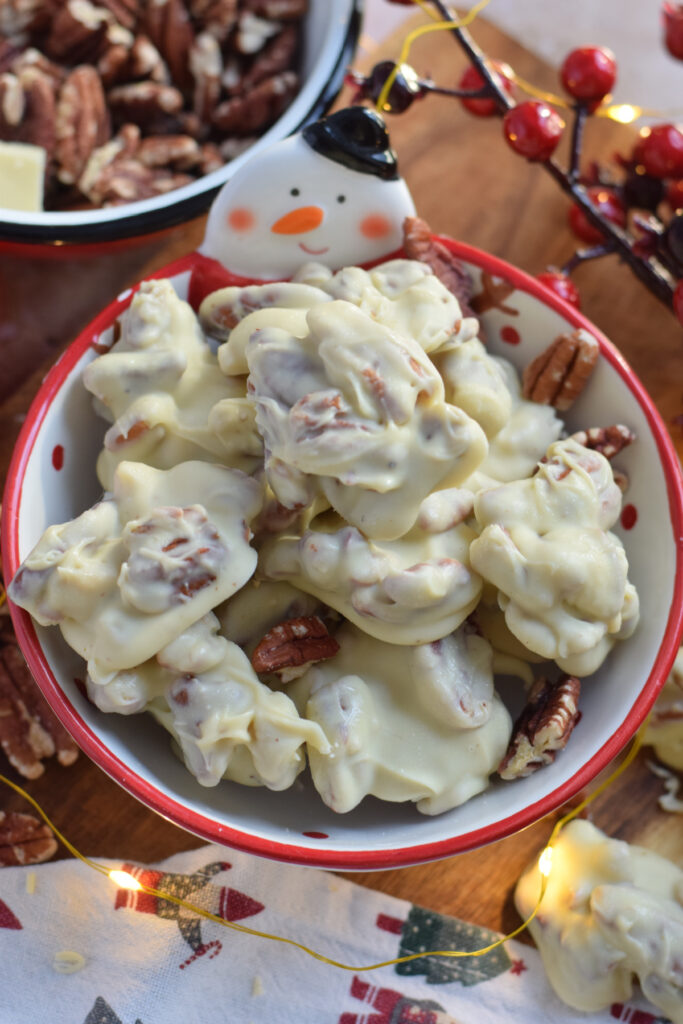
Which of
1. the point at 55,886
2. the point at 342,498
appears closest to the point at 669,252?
the point at 342,498

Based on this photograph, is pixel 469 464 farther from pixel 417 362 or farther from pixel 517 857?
pixel 517 857

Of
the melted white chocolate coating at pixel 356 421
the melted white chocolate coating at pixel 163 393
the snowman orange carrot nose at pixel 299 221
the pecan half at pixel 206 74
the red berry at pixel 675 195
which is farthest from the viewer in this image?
the pecan half at pixel 206 74

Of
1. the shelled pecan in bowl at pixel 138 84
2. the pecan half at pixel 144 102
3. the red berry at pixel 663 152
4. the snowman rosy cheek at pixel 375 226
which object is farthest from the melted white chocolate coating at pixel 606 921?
the pecan half at pixel 144 102

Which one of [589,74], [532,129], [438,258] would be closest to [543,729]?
[438,258]

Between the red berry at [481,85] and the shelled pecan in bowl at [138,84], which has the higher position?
the red berry at [481,85]

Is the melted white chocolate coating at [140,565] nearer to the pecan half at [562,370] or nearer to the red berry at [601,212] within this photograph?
the pecan half at [562,370]

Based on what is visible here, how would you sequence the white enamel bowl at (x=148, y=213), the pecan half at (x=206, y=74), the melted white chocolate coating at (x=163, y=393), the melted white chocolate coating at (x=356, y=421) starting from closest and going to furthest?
the melted white chocolate coating at (x=356, y=421) → the melted white chocolate coating at (x=163, y=393) → the white enamel bowl at (x=148, y=213) → the pecan half at (x=206, y=74)

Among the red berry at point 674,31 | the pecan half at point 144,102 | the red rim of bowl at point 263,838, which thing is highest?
the red berry at point 674,31

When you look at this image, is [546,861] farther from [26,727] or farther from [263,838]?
[26,727]
